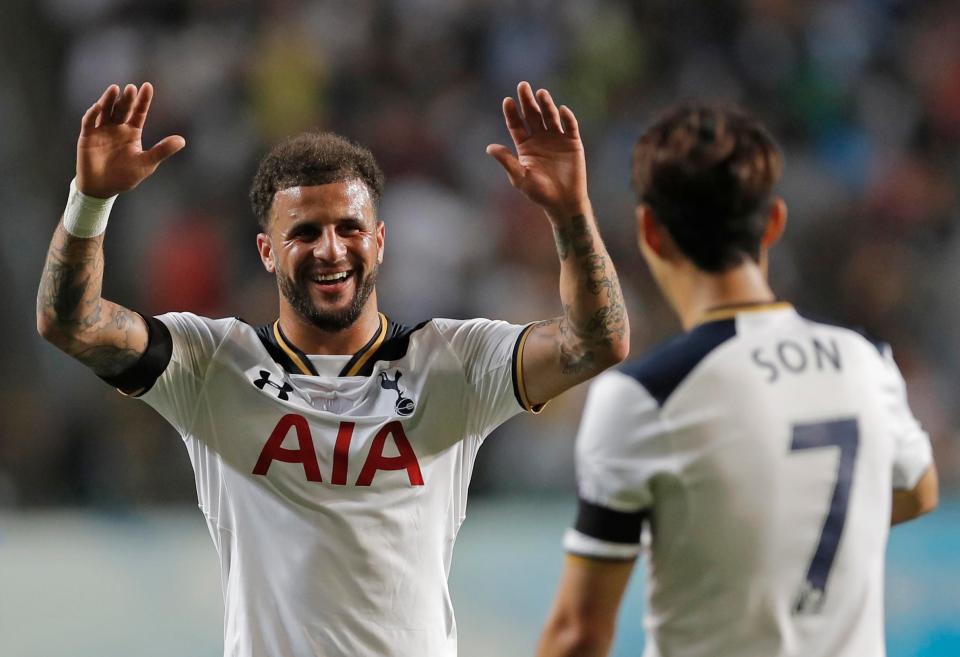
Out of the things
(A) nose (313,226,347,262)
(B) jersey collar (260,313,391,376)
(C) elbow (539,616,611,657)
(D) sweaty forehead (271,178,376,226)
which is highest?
(D) sweaty forehead (271,178,376,226)

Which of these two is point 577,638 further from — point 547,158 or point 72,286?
point 72,286

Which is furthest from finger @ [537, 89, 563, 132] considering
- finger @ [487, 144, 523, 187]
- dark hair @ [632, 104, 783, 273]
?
dark hair @ [632, 104, 783, 273]

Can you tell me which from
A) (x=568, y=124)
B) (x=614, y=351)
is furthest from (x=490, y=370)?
(x=568, y=124)

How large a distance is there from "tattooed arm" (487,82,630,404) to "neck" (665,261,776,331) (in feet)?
3.07

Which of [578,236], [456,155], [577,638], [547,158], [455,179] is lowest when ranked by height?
[577,638]

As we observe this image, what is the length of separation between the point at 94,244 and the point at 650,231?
161 centimetres

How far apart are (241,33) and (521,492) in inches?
169

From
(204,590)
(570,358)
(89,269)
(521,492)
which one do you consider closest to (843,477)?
(570,358)

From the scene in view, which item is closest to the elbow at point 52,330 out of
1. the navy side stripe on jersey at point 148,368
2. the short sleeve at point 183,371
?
the navy side stripe on jersey at point 148,368

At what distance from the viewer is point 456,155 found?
1015cm

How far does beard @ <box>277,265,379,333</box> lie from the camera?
374 cm

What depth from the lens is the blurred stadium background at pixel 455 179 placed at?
835 cm

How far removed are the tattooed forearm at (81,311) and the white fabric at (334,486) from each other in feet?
0.56

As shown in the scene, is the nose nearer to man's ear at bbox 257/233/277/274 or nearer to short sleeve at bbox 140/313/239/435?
man's ear at bbox 257/233/277/274
